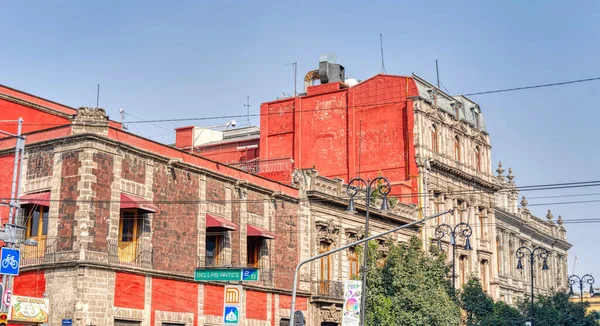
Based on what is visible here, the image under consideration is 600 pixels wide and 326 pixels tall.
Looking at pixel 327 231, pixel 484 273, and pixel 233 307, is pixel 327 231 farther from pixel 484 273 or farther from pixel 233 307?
pixel 484 273

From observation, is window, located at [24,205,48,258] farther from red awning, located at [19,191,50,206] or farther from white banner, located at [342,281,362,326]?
white banner, located at [342,281,362,326]

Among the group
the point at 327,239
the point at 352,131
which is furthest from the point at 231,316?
the point at 352,131

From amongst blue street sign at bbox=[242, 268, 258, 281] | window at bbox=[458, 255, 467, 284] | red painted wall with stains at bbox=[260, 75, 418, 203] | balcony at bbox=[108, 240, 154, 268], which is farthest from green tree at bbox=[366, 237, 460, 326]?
blue street sign at bbox=[242, 268, 258, 281]

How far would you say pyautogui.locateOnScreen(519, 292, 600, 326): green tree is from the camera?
167ft

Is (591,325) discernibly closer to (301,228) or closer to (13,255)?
(301,228)

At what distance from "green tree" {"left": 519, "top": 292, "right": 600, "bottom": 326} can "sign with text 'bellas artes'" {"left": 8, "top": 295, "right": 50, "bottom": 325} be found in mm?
31447

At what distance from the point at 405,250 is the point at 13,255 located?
20785mm

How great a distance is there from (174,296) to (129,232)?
10.3ft

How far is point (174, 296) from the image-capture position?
3300 cm

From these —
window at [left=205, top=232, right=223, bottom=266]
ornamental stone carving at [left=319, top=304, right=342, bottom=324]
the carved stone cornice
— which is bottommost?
ornamental stone carving at [left=319, top=304, right=342, bottom=324]

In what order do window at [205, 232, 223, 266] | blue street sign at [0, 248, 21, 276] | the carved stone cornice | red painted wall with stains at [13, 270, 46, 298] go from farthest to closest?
1. the carved stone cornice
2. window at [205, 232, 223, 266]
3. red painted wall with stains at [13, 270, 46, 298]
4. blue street sign at [0, 248, 21, 276]

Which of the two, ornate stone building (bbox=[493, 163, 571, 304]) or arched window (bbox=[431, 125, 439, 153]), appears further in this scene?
ornate stone building (bbox=[493, 163, 571, 304])

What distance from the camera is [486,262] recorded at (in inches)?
2328

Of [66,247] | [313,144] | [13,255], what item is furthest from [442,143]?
[13,255]
